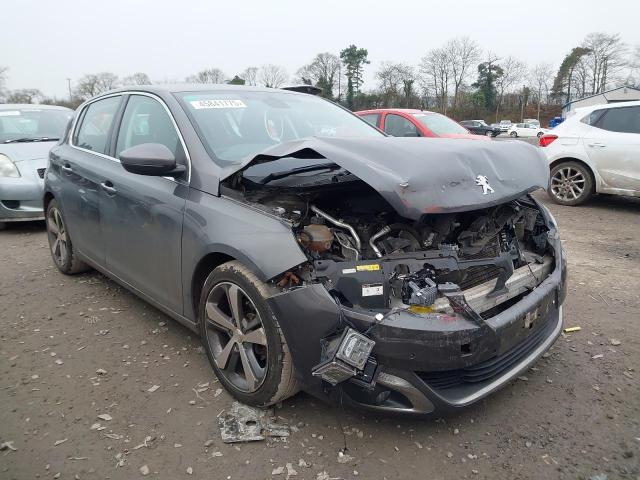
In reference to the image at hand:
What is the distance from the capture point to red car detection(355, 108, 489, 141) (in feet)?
27.8

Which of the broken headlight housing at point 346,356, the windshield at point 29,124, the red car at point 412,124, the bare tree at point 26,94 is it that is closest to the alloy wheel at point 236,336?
the broken headlight housing at point 346,356

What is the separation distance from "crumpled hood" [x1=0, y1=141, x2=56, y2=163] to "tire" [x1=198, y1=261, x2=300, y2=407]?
16.9ft

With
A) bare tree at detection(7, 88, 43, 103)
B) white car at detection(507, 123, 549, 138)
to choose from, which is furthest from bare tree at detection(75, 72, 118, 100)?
white car at detection(507, 123, 549, 138)

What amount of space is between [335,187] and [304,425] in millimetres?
1197

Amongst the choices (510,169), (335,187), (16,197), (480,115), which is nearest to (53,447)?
(335,187)

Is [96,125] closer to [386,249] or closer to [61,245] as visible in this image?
[61,245]

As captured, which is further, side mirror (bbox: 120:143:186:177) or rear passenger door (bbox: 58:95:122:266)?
rear passenger door (bbox: 58:95:122:266)

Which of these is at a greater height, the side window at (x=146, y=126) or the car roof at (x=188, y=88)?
the car roof at (x=188, y=88)

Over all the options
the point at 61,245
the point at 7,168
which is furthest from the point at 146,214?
the point at 7,168

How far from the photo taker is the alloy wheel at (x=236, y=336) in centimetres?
233

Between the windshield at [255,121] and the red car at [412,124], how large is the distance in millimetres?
5071

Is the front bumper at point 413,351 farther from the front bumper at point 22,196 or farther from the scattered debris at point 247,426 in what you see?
the front bumper at point 22,196

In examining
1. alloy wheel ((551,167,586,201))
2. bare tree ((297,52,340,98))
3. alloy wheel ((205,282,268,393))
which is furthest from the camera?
bare tree ((297,52,340,98))

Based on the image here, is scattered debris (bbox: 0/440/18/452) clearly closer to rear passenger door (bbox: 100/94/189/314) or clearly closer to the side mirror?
rear passenger door (bbox: 100/94/189/314)
